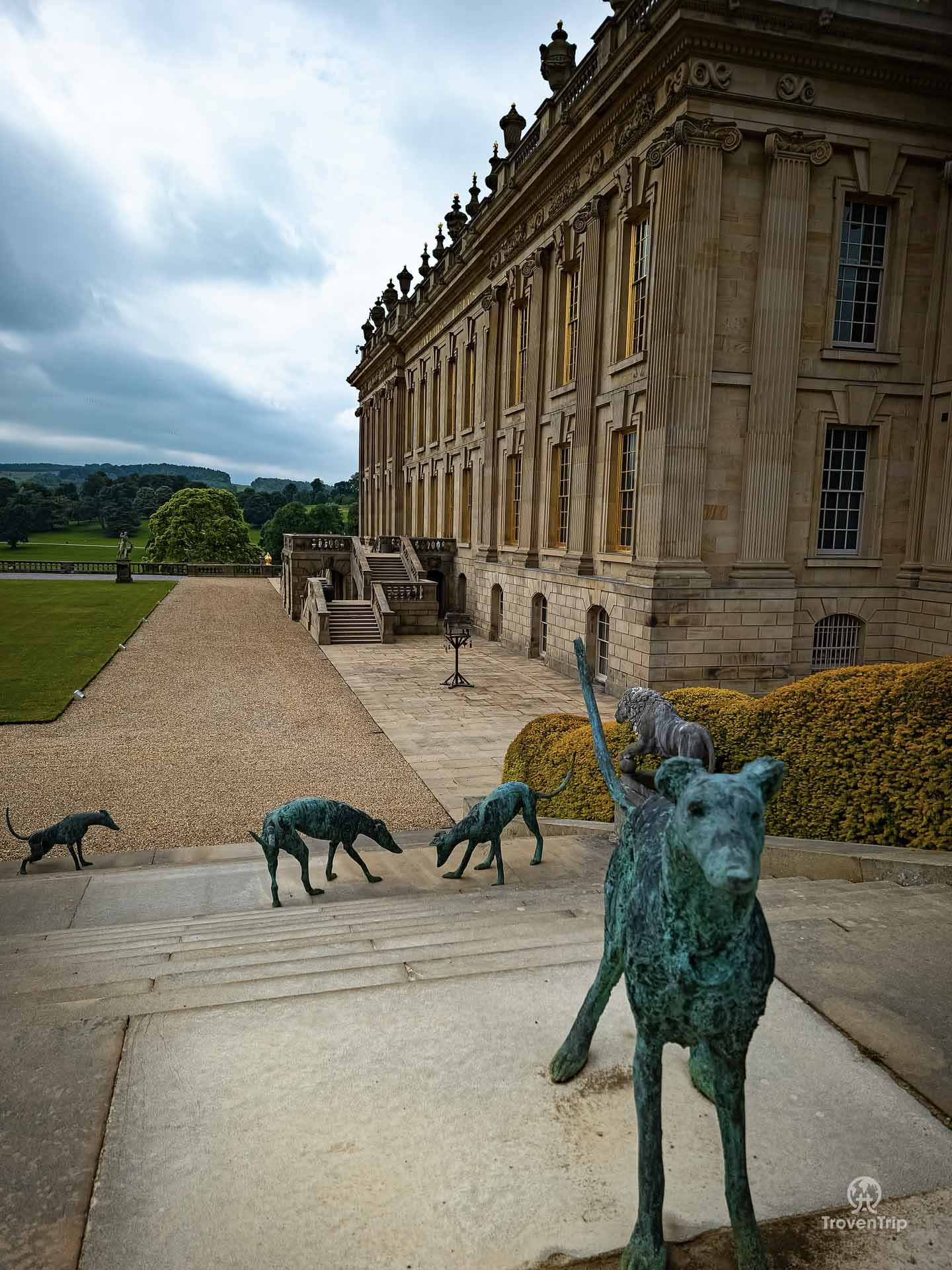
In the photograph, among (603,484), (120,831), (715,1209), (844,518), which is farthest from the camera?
(603,484)

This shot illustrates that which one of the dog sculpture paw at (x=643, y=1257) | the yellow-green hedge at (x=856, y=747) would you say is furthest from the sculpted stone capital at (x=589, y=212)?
the dog sculpture paw at (x=643, y=1257)

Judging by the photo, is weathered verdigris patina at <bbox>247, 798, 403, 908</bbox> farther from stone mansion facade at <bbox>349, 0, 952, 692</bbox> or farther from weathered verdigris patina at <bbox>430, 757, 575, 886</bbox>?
stone mansion facade at <bbox>349, 0, 952, 692</bbox>

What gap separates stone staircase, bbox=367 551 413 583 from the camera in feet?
117

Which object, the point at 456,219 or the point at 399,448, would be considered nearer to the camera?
the point at 456,219

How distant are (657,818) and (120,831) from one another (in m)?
9.95

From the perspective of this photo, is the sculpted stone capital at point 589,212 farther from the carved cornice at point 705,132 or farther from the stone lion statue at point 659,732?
the stone lion statue at point 659,732

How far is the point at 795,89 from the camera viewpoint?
728 inches

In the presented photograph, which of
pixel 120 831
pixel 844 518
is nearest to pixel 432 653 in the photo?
pixel 844 518

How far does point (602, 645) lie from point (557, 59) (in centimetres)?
1907

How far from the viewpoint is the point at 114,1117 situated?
3730 mm

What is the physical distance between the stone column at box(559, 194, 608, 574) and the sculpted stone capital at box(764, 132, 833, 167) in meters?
5.33

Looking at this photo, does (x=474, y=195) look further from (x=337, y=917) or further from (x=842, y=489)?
(x=337, y=917)

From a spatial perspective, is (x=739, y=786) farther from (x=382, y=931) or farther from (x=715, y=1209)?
(x=382, y=931)
